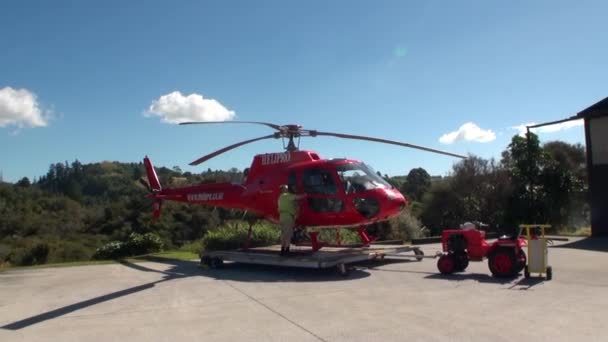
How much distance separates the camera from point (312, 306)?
7.20m

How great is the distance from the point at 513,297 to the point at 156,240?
13.8 meters

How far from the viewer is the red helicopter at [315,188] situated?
1098cm

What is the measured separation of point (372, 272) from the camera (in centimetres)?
1045

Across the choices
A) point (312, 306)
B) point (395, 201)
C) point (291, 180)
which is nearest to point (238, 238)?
point (291, 180)

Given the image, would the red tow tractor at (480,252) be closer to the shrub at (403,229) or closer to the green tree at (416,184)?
the shrub at (403,229)

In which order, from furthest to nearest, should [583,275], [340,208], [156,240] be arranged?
[156,240], [340,208], [583,275]

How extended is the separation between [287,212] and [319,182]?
1.01m

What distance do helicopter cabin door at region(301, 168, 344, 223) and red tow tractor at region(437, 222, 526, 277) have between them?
2.50m

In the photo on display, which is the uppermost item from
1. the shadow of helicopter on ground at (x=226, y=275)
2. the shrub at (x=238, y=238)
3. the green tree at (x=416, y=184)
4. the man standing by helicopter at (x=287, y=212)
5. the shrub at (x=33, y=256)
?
the green tree at (x=416, y=184)

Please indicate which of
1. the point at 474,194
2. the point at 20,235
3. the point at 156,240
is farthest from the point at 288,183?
the point at 20,235

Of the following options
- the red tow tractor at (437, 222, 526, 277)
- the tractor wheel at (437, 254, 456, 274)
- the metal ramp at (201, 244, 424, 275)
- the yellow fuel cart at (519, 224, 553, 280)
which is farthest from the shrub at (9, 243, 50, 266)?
the yellow fuel cart at (519, 224, 553, 280)

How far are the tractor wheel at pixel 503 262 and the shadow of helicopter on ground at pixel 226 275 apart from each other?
2.42 meters

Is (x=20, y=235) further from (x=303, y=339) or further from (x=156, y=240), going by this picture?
(x=303, y=339)

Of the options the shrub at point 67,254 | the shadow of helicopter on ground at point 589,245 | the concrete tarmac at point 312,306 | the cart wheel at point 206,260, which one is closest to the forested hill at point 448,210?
the shrub at point 67,254
